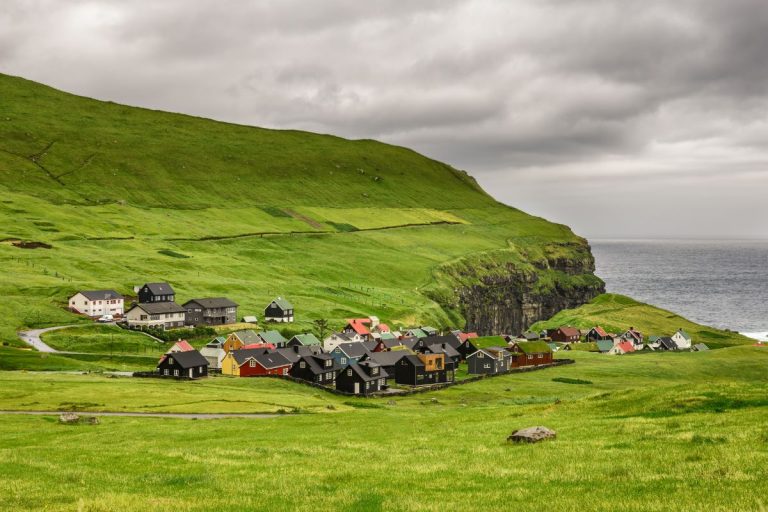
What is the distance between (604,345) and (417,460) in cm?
15656

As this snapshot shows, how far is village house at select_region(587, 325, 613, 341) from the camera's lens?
192 meters

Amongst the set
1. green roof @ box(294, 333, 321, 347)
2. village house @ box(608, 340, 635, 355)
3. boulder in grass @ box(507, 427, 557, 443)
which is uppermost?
boulder in grass @ box(507, 427, 557, 443)

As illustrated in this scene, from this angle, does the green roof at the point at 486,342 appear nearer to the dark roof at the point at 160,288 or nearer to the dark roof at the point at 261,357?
the dark roof at the point at 261,357

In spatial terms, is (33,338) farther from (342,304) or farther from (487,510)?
(487,510)

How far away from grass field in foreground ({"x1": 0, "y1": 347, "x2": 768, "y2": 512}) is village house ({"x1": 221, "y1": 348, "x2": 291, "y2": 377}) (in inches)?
2056

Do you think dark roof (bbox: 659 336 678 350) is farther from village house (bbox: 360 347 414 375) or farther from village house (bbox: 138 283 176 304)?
village house (bbox: 138 283 176 304)

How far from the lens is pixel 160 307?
162 meters

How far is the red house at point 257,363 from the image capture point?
391 ft

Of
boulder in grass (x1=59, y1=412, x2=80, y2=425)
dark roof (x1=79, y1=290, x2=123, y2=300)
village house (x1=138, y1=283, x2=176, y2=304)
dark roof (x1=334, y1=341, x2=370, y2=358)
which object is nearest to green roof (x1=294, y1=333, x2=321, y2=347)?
dark roof (x1=334, y1=341, x2=370, y2=358)

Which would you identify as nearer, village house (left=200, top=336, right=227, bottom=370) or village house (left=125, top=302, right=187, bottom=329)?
village house (left=200, top=336, right=227, bottom=370)

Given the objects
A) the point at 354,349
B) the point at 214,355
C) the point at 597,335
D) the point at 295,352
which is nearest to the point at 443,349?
the point at 354,349

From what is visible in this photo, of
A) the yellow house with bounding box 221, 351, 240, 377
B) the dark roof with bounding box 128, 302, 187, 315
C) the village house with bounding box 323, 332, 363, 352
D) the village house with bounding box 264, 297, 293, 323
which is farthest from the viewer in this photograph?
the village house with bounding box 264, 297, 293, 323

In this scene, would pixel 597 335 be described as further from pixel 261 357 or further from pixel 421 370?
pixel 261 357

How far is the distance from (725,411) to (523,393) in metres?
63.8
